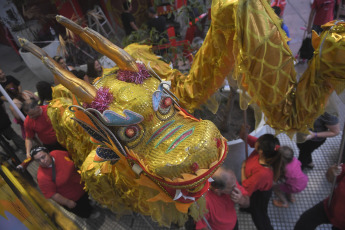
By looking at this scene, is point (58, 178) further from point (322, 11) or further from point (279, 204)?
point (322, 11)

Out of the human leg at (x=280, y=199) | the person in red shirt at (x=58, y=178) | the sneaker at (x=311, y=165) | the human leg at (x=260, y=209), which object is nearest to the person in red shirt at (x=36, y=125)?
the person in red shirt at (x=58, y=178)

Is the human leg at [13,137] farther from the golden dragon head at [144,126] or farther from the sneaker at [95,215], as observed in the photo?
the golden dragon head at [144,126]

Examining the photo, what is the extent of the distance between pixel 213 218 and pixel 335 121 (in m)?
1.43

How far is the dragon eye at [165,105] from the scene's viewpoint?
1.23 metres

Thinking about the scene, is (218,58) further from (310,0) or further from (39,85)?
(310,0)

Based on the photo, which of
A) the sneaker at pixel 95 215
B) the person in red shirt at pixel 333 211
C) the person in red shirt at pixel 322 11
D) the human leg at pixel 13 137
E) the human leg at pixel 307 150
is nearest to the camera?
the person in red shirt at pixel 333 211

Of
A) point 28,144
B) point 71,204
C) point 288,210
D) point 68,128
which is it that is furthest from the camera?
point 28,144

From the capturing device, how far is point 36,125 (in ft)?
8.00

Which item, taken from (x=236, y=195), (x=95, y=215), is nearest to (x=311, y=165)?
(x=236, y=195)

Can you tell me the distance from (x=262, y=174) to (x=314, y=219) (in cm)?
52

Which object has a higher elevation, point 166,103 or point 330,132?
point 166,103

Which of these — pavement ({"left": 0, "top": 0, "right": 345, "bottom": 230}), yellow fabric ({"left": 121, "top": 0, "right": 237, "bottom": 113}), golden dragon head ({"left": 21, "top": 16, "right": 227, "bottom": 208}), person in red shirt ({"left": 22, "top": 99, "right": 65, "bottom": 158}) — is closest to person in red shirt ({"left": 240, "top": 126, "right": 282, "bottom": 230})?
pavement ({"left": 0, "top": 0, "right": 345, "bottom": 230})

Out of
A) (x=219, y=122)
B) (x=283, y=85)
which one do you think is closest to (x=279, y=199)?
(x=219, y=122)

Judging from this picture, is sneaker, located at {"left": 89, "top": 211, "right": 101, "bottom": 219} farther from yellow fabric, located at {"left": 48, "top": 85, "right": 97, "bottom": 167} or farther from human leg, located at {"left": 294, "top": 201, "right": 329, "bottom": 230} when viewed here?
human leg, located at {"left": 294, "top": 201, "right": 329, "bottom": 230}
